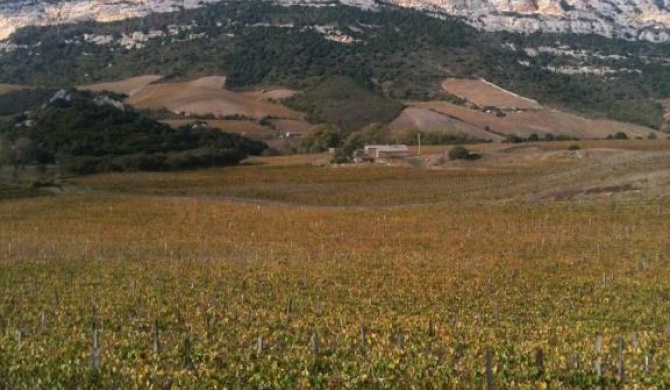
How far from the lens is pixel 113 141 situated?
5595 inches

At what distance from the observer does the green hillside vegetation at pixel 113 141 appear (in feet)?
411

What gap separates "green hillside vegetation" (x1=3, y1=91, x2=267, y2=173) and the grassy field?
4105 centimetres

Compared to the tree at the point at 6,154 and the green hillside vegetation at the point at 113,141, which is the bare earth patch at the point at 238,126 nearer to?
the green hillside vegetation at the point at 113,141

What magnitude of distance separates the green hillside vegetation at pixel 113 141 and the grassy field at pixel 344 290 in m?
41.0

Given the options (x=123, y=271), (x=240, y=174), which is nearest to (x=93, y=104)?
(x=240, y=174)

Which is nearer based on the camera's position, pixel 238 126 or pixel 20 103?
pixel 238 126

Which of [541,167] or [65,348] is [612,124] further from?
[65,348]

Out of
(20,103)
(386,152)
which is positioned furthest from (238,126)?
(20,103)

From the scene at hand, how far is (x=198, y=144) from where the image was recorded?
480ft

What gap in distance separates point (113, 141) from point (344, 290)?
118 metres

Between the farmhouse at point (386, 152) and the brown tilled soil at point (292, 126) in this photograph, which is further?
the brown tilled soil at point (292, 126)

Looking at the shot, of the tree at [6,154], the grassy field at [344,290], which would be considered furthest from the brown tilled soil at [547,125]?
the tree at [6,154]

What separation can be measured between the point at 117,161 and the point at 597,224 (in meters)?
90.1

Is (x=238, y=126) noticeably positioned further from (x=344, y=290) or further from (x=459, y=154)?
(x=344, y=290)
